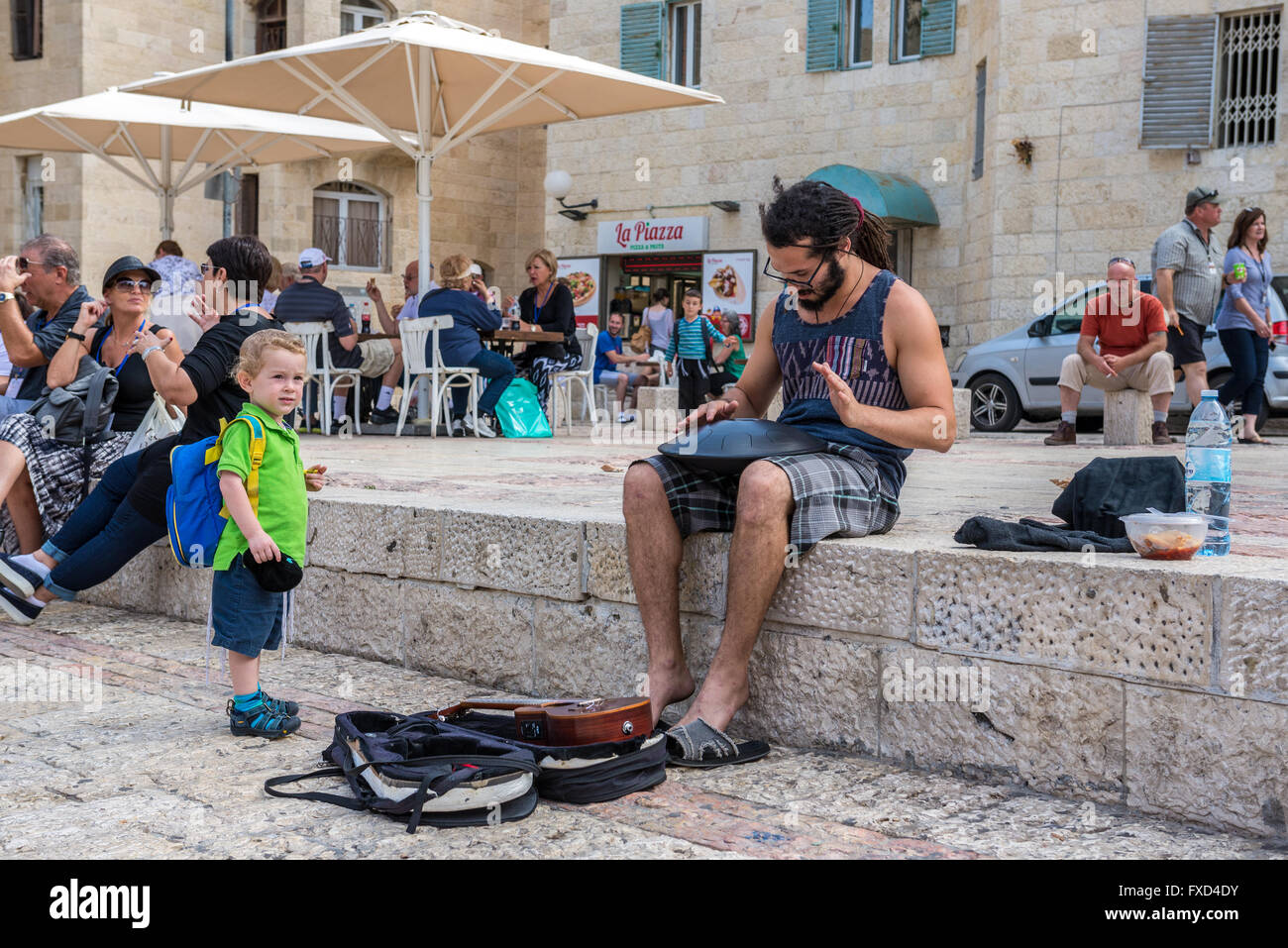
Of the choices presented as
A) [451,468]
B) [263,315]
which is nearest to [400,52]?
[451,468]

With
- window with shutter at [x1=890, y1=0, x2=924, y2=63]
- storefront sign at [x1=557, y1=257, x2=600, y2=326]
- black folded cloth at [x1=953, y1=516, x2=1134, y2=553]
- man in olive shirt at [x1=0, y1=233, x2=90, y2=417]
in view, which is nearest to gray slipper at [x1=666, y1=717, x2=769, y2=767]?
black folded cloth at [x1=953, y1=516, x2=1134, y2=553]

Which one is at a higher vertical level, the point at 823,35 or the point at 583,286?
the point at 823,35

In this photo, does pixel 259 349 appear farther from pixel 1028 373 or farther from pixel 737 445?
pixel 1028 373

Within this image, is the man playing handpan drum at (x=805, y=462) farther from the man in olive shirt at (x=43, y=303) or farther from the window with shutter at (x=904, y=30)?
the window with shutter at (x=904, y=30)

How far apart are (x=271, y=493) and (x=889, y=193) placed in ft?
48.4

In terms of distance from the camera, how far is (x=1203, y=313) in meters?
9.81

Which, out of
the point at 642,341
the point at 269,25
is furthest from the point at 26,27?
the point at 642,341

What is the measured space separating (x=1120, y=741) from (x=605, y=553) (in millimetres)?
1599

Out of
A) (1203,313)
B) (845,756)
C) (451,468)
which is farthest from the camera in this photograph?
(1203,313)

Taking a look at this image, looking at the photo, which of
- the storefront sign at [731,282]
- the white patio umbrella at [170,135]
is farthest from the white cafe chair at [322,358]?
the storefront sign at [731,282]

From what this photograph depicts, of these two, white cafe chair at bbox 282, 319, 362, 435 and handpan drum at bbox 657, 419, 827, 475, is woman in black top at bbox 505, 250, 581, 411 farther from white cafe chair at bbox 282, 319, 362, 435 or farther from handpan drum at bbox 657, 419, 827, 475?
handpan drum at bbox 657, 419, 827, 475

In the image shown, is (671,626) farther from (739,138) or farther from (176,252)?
(739,138)

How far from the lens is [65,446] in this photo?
5652 mm

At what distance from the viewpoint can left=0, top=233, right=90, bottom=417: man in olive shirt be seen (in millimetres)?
5598
